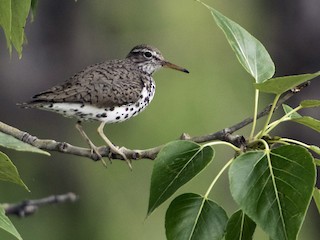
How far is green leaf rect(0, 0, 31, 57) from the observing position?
81.2 inches

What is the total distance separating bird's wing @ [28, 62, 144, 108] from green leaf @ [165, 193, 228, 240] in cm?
100

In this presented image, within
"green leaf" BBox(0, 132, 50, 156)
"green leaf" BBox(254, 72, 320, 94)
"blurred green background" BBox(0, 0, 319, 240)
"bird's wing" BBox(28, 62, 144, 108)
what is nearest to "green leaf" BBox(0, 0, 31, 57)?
"green leaf" BBox(0, 132, 50, 156)

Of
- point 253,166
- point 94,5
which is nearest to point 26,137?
point 253,166

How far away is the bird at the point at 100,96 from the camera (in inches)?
117

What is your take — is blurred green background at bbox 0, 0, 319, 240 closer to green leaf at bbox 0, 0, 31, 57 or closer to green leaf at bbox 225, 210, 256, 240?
green leaf at bbox 0, 0, 31, 57

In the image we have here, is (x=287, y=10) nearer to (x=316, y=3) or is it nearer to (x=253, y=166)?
(x=316, y=3)

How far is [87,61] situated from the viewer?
6129mm

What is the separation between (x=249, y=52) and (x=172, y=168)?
45 cm

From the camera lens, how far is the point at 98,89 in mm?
3105

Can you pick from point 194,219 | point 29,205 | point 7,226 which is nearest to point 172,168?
point 194,219

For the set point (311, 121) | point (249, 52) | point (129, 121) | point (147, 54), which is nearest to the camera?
point (311, 121)

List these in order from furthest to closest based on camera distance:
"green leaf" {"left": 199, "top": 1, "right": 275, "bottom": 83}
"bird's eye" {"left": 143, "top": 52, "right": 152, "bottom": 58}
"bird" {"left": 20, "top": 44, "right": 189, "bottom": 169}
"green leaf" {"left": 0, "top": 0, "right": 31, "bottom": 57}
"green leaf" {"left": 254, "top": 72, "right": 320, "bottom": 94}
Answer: "bird's eye" {"left": 143, "top": 52, "right": 152, "bottom": 58} < "bird" {"left": 20, "top": 44, "right": 189, "bottom": 169} < "green leaf" {"left": 199, "top": 1, "right": 275, "bottom": 83} < "green leaf" {"left": 0, "top": 0, "right": 31, "bottom": 57} < "green leaf" {"left": 254, "top": 72, "right": 320, "bottom": 94}

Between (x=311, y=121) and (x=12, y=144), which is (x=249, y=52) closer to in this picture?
(x=311, y=121)

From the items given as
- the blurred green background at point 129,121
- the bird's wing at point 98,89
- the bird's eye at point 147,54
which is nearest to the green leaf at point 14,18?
the bird's wing at point 98,89
